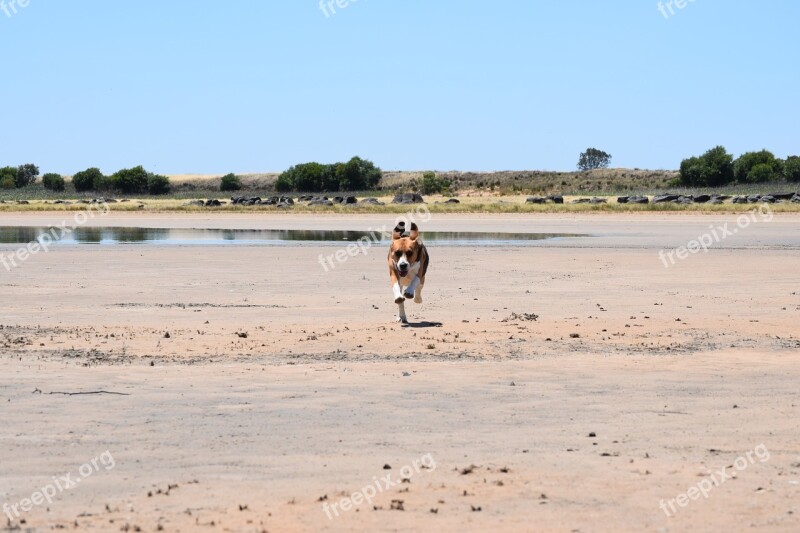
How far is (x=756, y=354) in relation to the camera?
38.3 ft

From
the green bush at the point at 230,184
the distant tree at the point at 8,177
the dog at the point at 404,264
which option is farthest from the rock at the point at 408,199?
the distant tree at the point at 8,177

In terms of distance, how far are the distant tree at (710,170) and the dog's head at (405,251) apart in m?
92.0

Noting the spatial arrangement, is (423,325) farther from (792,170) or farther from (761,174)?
(761,174)

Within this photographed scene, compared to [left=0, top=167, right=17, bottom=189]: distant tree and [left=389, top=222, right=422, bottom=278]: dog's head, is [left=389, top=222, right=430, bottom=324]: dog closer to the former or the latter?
[left=389, top=222, right=422, bottom=278]: dog's head

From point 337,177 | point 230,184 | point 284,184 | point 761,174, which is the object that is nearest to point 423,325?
point 761,174

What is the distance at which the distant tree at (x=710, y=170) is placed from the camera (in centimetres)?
10238

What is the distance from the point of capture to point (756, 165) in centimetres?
9988

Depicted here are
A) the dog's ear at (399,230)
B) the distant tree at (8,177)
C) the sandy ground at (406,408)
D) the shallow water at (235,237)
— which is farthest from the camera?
the distant tree at (8,177)

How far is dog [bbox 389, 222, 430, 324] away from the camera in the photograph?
1411 cm

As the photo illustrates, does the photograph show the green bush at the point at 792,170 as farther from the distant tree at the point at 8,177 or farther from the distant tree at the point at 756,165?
the distant tree at the point at 8,177

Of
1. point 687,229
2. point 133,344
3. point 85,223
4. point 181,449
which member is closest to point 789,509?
point 181,449

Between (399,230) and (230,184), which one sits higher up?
(399,230)

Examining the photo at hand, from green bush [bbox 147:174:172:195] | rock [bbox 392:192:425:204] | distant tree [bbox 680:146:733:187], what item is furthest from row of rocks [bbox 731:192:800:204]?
green bush [bbox 147:174:172:195]

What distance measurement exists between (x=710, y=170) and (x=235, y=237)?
7145cm
